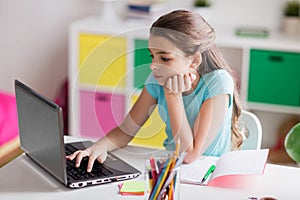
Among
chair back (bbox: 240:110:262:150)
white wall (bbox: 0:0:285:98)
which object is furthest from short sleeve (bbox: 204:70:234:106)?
white wall (bbox: 0:0:285:98)

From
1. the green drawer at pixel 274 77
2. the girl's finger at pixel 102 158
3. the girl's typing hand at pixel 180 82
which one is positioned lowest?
the green drawer at pixel 274 77

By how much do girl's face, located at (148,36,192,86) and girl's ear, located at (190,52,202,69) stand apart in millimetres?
14

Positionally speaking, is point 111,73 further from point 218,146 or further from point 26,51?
point 26,51

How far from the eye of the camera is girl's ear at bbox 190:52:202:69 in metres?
1.73

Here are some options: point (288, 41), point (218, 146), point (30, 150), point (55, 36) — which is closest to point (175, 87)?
point (218, 146)

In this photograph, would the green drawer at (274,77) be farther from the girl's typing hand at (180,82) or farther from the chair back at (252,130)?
the girl's typing hand at (180,82)

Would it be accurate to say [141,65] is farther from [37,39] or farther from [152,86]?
[37,39]

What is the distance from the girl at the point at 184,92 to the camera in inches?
67.2

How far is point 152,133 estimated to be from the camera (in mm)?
1799

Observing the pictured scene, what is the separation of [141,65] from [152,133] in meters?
0.19

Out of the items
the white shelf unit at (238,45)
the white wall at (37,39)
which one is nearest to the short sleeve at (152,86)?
the white shelf unit at (238,45)

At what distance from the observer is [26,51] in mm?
4176

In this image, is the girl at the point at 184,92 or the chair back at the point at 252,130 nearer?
the girl at the point at 184,92

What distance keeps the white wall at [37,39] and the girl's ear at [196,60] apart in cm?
230
